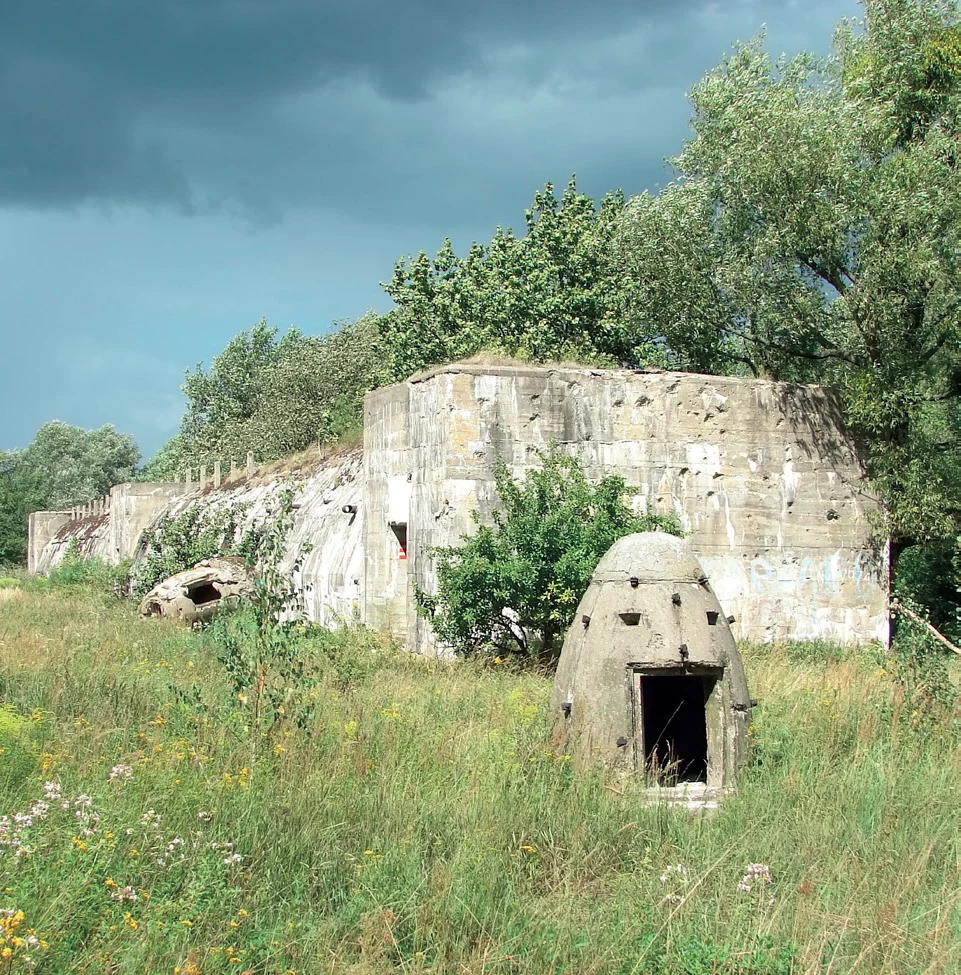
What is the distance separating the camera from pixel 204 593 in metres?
17.5

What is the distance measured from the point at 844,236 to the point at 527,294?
33.3ft

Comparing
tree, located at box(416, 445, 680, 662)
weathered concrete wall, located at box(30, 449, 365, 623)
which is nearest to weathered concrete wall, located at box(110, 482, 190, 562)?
weathered concrete wall, located at box(30, 449, 365, 623)

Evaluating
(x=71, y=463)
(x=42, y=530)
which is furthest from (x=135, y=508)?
(x=71, y=463)

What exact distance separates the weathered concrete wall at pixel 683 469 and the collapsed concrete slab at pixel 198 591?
10.1 feet

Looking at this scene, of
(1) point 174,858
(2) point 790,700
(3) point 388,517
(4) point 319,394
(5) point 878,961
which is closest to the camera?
(5) point 878,961

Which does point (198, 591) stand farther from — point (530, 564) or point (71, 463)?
point (71, 463)

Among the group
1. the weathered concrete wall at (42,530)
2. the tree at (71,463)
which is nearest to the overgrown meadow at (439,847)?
the weathered concrete wall at (42,530)

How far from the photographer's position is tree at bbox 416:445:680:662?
11.2 metres

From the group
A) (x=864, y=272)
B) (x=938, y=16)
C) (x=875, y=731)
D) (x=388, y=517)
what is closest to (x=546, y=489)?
(x=388, y=517)

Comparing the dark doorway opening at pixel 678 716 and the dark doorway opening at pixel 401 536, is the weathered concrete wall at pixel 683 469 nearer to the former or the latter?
the dark doorway opening at pixel 401 536

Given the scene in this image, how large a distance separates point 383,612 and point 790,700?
22.6ft

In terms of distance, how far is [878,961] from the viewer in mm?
4461

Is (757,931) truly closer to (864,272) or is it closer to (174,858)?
(174,858)

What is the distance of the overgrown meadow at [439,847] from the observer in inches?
170
